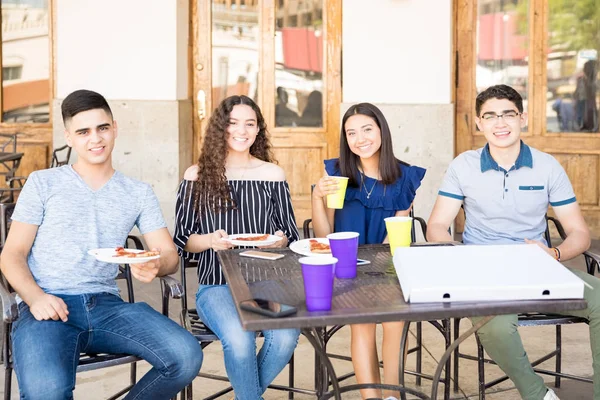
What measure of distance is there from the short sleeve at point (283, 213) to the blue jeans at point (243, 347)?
1.48ft

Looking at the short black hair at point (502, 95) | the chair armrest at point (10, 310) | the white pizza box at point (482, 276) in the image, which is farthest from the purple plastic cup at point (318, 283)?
the short black hair at point (502, 95)

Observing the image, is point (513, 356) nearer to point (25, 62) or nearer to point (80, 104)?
point (80, 104)

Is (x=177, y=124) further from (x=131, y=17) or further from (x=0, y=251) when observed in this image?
(x=0, y=251)

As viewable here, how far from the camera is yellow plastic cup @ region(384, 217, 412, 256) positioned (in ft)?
9.62

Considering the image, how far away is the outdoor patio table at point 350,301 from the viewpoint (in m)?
2.22

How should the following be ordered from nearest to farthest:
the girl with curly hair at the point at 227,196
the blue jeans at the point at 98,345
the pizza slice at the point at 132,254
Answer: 1. the blue jeans at the point at 98,345
2. the pizza slice at the point at 132,254
3. the girl with curly hair at the point at 227,196

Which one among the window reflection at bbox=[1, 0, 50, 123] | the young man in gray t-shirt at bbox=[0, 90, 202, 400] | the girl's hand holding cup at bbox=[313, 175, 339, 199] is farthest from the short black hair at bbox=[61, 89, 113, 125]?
the window reflection at bbox=[1, 0, 50, 123]

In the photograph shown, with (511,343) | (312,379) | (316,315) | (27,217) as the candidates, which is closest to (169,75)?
(312,379)

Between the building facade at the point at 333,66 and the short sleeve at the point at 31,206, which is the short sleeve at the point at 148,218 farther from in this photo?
the building facade at the point at 333,66

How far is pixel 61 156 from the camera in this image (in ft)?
25.7

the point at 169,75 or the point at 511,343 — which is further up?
the point at 169,75

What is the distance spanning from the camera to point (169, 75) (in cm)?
729

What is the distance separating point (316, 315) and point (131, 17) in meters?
5.51

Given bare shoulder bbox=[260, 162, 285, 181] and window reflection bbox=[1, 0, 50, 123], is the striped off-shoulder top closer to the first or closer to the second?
bare shoulder bbox=[260, 162, 285, 181]
